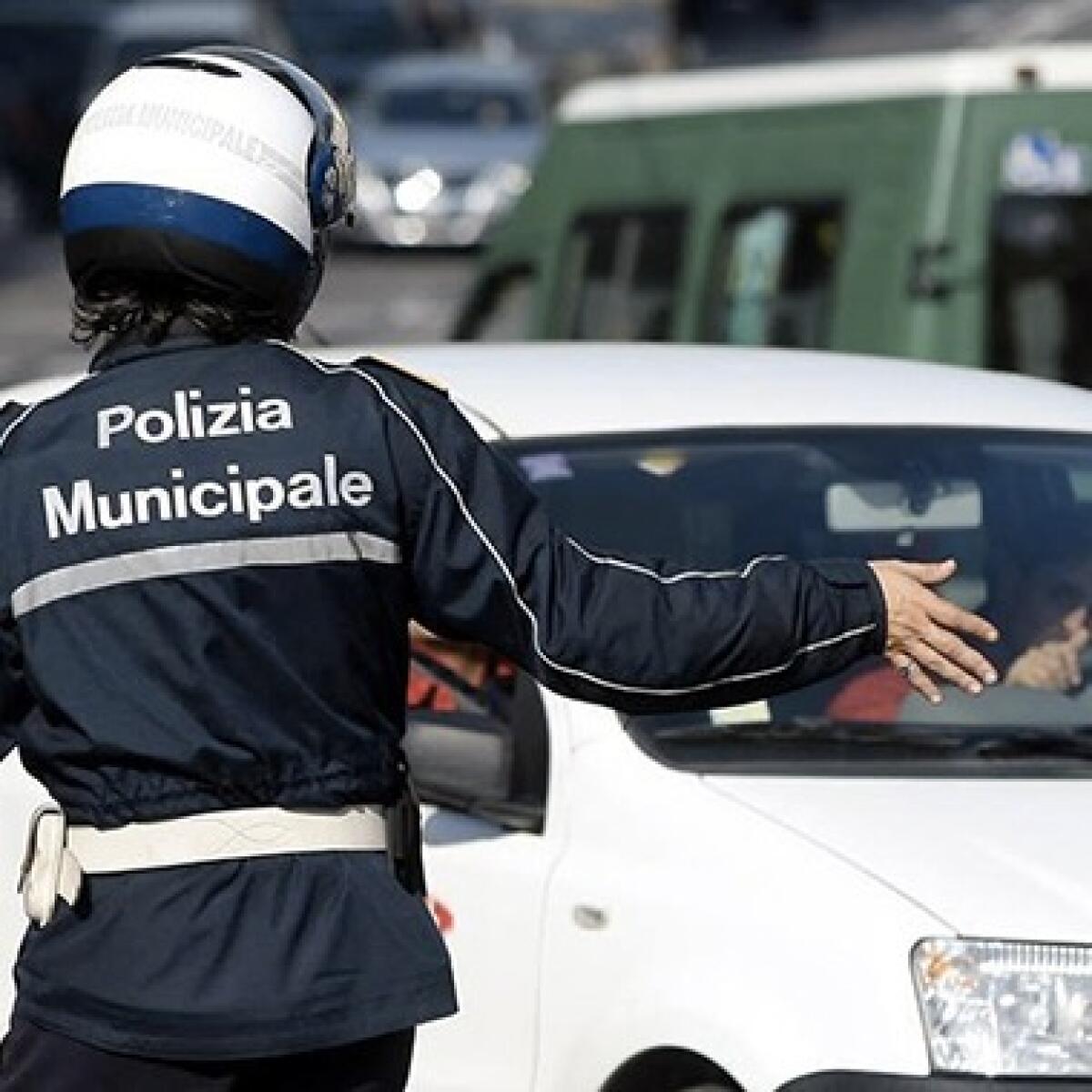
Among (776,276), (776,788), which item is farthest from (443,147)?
(776,788)

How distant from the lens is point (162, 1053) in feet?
10.8

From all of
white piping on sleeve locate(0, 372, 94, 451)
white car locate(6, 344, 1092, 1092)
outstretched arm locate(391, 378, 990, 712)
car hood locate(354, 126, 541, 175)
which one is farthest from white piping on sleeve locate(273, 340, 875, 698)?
car hood locate(354, 126, 541, 175)

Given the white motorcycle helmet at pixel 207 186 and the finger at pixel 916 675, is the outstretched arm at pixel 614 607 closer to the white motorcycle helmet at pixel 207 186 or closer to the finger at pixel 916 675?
the finger at pixel 916 675

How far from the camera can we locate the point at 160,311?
3414mm

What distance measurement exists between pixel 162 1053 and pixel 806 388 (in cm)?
254

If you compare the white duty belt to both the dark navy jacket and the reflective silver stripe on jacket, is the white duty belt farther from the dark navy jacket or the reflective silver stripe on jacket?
the reflective silver stripe on jacket

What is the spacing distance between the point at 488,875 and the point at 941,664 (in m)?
1.60

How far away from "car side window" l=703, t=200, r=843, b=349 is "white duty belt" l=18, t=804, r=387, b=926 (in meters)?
7.77

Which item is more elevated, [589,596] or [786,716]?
[786,716]

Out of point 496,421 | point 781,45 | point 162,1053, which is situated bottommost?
point 162,1053

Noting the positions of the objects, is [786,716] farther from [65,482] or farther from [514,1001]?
[65,482]

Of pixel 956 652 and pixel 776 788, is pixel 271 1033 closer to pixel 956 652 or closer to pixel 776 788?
pixel 956 652

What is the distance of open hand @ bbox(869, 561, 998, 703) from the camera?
3396mm

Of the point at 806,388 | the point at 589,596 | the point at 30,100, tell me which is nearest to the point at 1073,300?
the point at 806,388
